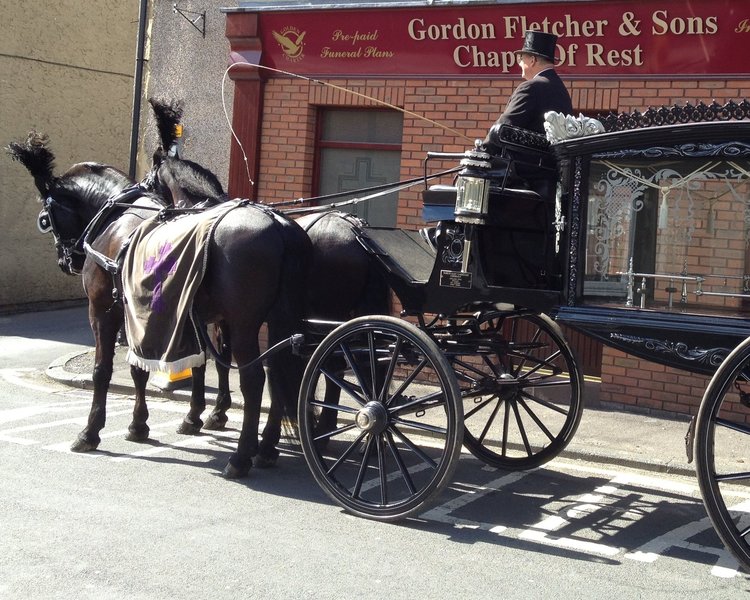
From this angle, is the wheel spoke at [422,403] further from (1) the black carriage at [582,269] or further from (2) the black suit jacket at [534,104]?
(2) the black suit jacket at [534,104]

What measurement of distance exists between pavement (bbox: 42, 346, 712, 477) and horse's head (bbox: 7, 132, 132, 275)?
1.79 metres

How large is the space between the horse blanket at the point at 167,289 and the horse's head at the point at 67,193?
3.87ft

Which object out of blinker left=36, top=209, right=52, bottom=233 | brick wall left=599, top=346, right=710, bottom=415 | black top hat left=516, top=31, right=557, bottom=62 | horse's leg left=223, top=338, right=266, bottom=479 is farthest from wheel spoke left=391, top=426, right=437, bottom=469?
brick wall left=599, top=346, right=710, bottom=415

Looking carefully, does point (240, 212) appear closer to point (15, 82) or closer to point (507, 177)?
point (507, 177)

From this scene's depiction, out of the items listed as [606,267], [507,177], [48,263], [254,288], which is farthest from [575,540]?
[48,263]

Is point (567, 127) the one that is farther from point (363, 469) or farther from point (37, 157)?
point (37, 157)

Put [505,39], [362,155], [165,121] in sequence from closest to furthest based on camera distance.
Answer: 1. [165,121]
2. [505,39]
3. [362,155]

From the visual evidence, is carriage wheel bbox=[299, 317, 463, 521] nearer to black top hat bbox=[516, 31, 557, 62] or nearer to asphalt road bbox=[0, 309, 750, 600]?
asphalt road bbox=[0, 309, 750, 600]

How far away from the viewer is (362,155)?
424 inches

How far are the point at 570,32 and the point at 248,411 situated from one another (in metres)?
5.00

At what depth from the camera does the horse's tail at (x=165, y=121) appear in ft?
23.7

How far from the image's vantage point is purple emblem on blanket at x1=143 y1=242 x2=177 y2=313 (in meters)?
6.41

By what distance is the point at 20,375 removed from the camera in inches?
413

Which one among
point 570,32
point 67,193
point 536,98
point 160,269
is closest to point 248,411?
point 160,269
